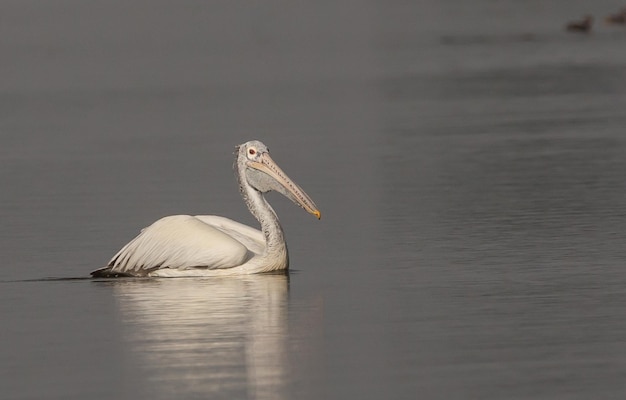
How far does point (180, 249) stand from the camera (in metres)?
11.7

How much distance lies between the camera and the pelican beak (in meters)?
12.1

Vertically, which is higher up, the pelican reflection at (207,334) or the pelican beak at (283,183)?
the pelican beak at (283,183)

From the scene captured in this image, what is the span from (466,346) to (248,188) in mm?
3896

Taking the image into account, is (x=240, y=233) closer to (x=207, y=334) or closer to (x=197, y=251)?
(x=197, y=251)

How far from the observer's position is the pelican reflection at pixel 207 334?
8.14 m

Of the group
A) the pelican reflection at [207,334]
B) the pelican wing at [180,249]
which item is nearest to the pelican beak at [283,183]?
the pelican wing at [180,249]

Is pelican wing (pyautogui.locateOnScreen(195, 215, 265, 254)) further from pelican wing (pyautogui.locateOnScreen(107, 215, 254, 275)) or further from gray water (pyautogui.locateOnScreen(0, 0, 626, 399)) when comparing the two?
gray water (pyautogui.locateOnScreen(0, 0, 626, 399))

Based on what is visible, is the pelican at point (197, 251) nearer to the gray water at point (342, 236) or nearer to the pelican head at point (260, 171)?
the gray water at point (342, 236)

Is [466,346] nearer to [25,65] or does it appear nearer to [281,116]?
[281,116]

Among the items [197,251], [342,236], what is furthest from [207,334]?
[342,236]

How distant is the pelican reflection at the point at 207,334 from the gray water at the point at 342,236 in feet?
0.08

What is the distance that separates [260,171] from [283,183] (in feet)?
0.70

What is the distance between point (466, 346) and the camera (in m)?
8.80

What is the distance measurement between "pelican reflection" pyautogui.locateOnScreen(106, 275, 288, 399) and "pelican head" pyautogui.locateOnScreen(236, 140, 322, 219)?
84cm
